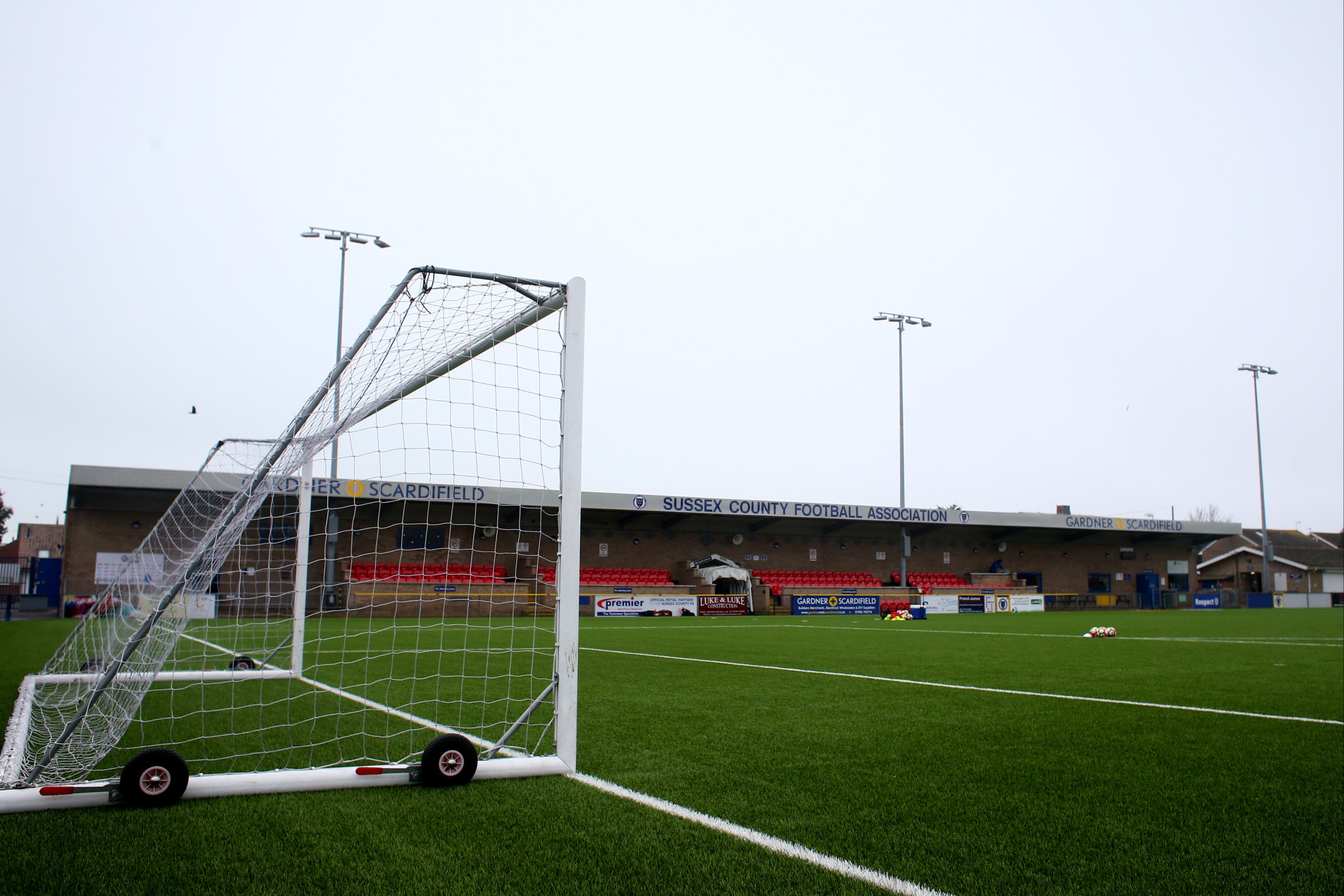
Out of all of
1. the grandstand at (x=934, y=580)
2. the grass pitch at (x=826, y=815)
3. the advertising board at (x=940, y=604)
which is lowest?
the advertising board at (x=940, y=604)

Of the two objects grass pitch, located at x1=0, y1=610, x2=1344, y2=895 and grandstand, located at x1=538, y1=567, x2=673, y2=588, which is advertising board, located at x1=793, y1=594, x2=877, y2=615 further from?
grass pitch, located at x1=0, y1=610, x2=1344, y2=895

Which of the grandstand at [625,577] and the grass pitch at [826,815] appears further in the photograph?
the grandstand at [625,577]

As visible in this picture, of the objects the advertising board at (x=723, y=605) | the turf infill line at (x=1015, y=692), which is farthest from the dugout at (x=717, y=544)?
the turf infill line at (x=1015, y=692)

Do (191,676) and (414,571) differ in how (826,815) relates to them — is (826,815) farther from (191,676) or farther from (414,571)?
(414,571)

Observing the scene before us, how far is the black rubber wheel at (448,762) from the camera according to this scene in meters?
3.96

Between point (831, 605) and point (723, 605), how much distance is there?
4358mm

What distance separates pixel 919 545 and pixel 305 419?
39357 mm

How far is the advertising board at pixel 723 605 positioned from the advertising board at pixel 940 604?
757 centimetres

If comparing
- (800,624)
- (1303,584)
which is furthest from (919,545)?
(1303,584)

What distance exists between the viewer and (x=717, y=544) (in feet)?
122

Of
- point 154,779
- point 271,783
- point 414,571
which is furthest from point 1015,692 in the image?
point 414,571

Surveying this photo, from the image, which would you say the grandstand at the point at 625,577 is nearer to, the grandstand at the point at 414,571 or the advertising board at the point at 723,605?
the advertising board at the point at 723,605

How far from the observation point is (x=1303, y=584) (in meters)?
57.8

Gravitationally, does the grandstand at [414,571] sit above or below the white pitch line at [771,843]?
below
